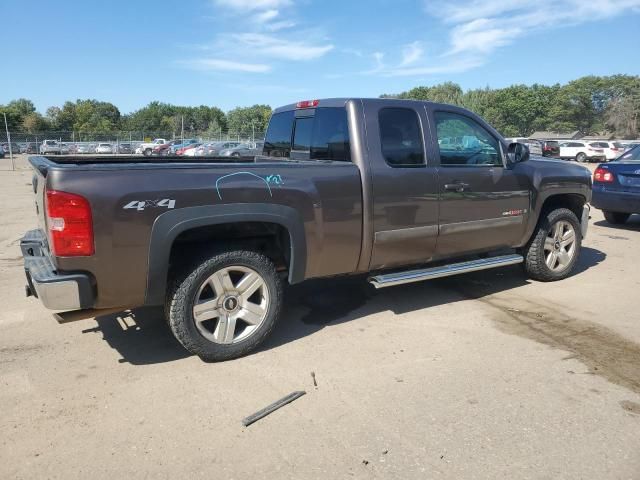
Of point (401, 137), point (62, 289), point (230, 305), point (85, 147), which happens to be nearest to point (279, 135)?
point (401, 137)

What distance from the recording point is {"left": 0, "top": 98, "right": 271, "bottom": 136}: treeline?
84.3 metres

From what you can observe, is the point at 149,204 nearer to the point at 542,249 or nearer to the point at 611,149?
the point at 542,249

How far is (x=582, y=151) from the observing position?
123ft

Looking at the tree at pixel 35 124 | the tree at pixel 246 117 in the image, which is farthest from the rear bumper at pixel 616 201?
the tree at pixel 35 124

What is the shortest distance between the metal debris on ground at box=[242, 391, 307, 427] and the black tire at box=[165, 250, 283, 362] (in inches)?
26.6

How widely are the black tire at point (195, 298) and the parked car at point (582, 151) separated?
39298 mm

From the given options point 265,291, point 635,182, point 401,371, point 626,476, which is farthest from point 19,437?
point 635,182

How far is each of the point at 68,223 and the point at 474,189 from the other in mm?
3486

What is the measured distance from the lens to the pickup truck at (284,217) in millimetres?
3098

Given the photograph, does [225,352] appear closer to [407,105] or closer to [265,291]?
[265,291]

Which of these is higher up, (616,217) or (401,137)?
(401,137)

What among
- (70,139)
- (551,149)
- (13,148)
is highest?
(551,149)

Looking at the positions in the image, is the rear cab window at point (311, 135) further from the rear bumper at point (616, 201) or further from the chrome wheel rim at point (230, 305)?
the rear bumper at point (616, 201)

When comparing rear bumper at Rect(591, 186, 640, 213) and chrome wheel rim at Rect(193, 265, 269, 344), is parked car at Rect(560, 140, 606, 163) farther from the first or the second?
chrome wheel rim at Rect(193, 265, 269, 344)
